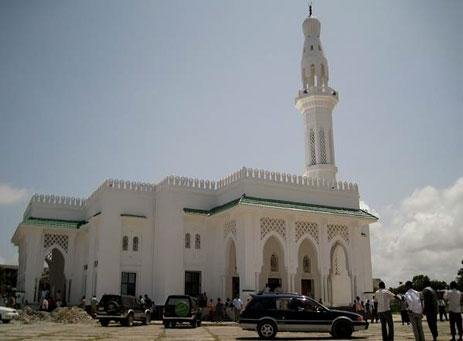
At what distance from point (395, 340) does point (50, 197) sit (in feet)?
71.3

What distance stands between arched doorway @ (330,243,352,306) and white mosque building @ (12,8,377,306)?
0.18ft

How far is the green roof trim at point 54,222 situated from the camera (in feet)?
82.9

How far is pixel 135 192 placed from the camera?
82.6 feet

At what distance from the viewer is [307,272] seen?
83.9 ft

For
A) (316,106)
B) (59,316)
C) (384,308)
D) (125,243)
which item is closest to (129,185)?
(125,243)

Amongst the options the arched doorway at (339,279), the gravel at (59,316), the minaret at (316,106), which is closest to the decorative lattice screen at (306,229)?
the arched doorway at (339,279)

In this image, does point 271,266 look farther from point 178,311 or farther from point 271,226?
point 178,311

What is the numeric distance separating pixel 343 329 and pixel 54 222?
18.8m

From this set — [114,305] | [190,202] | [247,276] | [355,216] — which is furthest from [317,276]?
[114,305]

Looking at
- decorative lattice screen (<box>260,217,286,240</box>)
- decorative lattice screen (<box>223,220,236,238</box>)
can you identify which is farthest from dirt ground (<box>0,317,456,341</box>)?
decorative lattice screen (<box>223,220,236,238</box>)

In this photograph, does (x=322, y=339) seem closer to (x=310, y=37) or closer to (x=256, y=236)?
(x=256, y=236)

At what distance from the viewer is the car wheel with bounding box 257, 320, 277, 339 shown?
11938 mm

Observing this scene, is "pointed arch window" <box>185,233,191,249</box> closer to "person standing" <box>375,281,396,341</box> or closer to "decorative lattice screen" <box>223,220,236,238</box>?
"decorative lattice screen" <box>223,220,236,238</box>

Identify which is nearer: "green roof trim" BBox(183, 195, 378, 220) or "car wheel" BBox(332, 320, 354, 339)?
"car wheel" BBox(332, 320, 354, 339)
